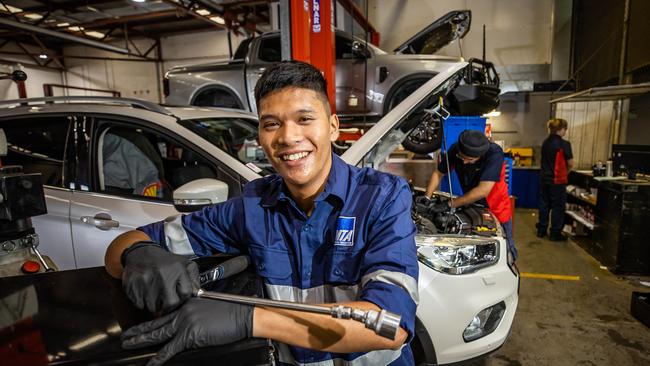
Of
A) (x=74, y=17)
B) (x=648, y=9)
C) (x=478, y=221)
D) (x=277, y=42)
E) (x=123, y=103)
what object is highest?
(x=74, y=17)

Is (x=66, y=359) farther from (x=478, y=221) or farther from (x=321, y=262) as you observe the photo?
(x=478, y=221)

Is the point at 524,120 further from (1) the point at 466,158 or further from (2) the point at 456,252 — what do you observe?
(2) the point at 456,252

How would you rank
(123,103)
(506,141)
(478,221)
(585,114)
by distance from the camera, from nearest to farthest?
(123,103), (478,221), (585,114), (506,141)

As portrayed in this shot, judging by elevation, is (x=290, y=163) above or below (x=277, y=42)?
below

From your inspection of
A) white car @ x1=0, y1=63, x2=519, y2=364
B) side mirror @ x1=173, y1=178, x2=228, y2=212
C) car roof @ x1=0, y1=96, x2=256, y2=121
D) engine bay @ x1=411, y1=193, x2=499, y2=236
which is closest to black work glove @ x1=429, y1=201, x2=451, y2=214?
engine bay @ x1=411, y1=193, x2=499, y2=236

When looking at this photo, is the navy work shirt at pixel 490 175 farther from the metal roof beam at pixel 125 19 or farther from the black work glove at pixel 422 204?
the metal roof beam at pixel 125 19

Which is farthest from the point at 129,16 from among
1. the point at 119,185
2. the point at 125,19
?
the point at 119,185

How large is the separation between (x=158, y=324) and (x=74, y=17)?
43.4 feet

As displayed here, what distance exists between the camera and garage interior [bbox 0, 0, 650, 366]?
2922 millimetres

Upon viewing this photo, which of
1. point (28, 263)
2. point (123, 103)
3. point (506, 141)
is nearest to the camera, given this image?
point (28, 263)

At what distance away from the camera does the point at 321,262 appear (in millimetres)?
1136

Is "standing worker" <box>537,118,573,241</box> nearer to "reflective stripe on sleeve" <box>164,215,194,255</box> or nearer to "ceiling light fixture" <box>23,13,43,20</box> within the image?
"reflective stripe on sleeve" <box>164,215,194,255</box>

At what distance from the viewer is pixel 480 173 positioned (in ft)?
11.2

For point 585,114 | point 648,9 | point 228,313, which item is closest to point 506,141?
point 585,114
